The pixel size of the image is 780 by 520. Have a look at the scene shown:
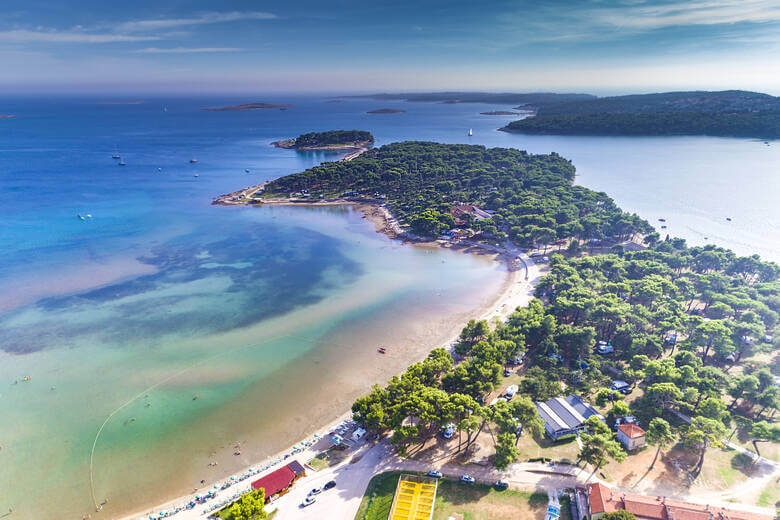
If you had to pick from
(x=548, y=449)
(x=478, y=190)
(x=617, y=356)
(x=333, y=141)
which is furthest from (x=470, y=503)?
(x=333, y=141)

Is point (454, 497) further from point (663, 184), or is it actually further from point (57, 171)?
point (57, 171)

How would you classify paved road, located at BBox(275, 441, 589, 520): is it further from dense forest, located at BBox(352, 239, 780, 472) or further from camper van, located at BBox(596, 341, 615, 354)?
camper van, located at BBox(596, 341, 615, 354)

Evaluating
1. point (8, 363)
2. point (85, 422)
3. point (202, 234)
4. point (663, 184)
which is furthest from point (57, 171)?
point (663, 184)

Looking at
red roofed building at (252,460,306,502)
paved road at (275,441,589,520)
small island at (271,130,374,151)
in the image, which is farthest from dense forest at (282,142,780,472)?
small island at (271,130,374,151)

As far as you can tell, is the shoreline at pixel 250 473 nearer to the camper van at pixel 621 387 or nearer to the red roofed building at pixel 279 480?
the red roofed building at pixel 279 480

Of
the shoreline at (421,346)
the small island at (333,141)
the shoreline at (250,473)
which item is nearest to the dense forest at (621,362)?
the shoreline at (421,346)

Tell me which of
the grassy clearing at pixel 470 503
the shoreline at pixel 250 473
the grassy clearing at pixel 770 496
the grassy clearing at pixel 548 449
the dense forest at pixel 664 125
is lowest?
the shoreline at pixel 250 473
